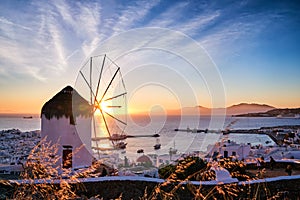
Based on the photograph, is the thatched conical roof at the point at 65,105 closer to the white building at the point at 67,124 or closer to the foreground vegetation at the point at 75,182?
the white building at the point at 67,124

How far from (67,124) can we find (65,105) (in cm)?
67

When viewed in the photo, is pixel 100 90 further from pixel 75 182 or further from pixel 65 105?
pixel 75 182

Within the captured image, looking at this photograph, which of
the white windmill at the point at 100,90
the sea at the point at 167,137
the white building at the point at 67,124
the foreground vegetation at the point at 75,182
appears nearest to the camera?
the foreground vegetation at the point at 75,182

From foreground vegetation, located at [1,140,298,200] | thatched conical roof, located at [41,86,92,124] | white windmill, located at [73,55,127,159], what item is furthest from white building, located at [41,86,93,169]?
foreground vegetation, located at [1,140,298,200]

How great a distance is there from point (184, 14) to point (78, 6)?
3058 millimetres

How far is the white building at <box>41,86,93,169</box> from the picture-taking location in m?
11.8

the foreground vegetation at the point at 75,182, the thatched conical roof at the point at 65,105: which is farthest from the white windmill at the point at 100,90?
the foreground vegetation at the point at 75,182

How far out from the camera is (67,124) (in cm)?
1187

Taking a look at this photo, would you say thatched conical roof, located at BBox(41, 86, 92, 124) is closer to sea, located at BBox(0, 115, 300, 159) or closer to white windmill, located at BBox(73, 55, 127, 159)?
white windmill, located at BBox(73, 55, 127, 159)

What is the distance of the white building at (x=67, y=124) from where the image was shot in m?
11.8

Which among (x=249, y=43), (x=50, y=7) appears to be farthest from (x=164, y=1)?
(x=249, y=43)

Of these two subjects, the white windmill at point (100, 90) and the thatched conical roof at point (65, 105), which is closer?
the thatched conical roof at point (65, 105)

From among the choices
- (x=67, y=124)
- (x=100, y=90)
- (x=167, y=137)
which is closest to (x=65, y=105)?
(x=67, y=124)

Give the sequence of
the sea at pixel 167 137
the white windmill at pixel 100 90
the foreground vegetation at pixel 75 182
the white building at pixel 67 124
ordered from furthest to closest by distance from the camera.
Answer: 1. the sea at pixel 167 137
2. the white windmill at pixel 100 90
3. the white building at pixel 67 124
4. the foreground vegetation at pixel 75 182
